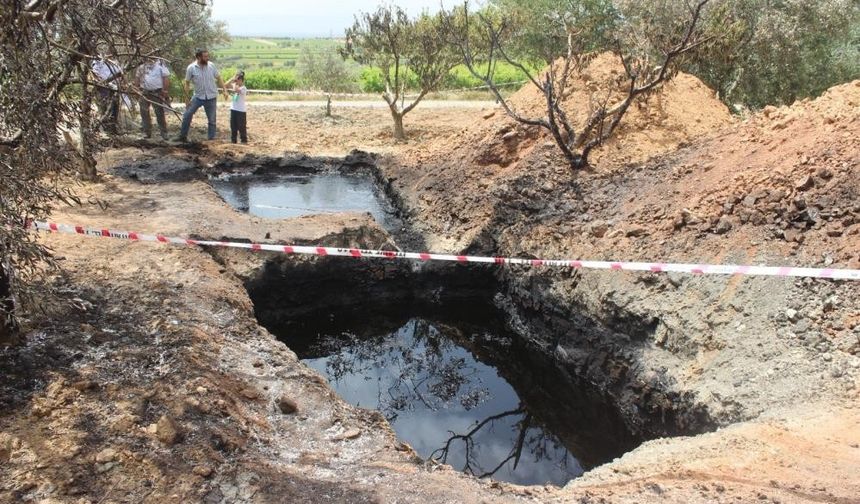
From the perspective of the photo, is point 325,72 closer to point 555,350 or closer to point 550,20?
point 550,20

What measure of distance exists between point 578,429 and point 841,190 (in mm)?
3542

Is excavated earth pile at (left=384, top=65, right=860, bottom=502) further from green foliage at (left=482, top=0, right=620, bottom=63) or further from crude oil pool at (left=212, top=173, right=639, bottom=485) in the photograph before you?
green foliage at (left=482, top=0, right=620, bottom=63)

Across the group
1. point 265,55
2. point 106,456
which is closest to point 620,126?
point 106,456

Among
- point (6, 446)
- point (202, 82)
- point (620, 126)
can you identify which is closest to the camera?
point (6, 446)

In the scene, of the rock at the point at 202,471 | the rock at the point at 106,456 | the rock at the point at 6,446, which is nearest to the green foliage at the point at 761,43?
the rock at the point at 202,471

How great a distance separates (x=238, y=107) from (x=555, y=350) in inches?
385

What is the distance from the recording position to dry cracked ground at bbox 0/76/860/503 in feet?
12.1

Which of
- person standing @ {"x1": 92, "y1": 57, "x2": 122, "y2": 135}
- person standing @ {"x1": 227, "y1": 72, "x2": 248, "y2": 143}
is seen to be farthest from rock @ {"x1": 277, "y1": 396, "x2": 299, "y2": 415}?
person standing @ {"x1": 227, "y1": 72, "x2": 248, "y2": 143}

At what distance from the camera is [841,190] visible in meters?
6.07

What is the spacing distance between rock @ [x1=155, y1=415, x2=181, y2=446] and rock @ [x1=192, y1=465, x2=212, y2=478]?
0.97ft

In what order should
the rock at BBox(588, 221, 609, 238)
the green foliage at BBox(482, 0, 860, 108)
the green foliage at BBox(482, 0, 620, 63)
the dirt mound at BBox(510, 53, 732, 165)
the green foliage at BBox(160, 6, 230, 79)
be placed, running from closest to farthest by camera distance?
the rock at BBox(588, 221, 609, 238) → the dirt mound at BBox(510, 53, 732, 165) → the green foliage at BBox(482, 0, 860, 108) → the green foliage at BBox(160, 6, 230, 79) → the green foliage at BBox(482, 0, 620, 63)

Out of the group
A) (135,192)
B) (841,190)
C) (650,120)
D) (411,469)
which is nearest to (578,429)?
(411,469)

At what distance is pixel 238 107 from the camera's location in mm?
13938

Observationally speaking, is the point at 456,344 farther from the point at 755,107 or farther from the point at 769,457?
the point at 755,107
